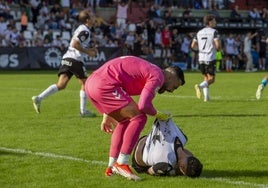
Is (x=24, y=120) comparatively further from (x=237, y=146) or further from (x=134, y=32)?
(x=134, y=32)

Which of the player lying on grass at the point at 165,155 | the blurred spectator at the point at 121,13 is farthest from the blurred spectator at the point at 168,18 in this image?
the player lying on grass at the point at 165,155

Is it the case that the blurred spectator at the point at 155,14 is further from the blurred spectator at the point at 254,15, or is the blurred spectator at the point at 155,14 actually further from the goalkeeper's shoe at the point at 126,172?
the goalkeeper's shoe at the point at 126,172

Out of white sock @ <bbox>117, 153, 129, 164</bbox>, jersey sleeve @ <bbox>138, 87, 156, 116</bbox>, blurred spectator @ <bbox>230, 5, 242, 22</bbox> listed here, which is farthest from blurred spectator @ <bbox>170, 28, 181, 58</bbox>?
jersey sleeve @ <bbox>138, 87, 156, 116</bbox>

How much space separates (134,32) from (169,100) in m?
23.2

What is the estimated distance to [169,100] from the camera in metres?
19.6

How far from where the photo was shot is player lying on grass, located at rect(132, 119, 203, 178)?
8.40m

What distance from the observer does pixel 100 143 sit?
Answer: 11406 mm

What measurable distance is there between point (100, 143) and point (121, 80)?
3.25m

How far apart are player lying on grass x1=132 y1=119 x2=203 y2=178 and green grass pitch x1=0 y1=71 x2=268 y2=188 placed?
114 millimetres

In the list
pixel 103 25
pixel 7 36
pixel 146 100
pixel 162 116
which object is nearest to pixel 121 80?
pixel 146 100

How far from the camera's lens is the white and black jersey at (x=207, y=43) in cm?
1984

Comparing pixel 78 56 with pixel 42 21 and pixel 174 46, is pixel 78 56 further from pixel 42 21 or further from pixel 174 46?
pixel 174 46

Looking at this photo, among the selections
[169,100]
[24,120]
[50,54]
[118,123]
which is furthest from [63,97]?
[50,54]

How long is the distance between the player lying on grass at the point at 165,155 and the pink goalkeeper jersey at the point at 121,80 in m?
0.56
